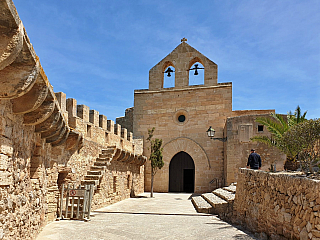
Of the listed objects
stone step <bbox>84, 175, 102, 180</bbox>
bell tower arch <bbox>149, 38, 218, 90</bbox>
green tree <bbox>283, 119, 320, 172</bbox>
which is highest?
bell tower arch <bbox>149, 38, 218, 90</bbox>

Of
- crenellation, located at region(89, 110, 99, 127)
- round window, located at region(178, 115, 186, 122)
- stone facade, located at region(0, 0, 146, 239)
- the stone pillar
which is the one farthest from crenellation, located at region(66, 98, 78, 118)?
round window, located at region(178, 115, 186, 122)

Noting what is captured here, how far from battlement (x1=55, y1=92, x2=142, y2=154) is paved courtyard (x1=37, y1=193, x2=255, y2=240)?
2641 millimetres

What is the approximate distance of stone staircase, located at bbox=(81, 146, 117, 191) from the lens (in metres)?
9.58

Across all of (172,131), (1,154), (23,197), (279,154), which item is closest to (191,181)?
(172,131)

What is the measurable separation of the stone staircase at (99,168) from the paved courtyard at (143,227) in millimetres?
957

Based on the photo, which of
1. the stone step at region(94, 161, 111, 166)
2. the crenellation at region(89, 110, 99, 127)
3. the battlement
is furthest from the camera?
the crenellation at region(89, 110, 99, 127)

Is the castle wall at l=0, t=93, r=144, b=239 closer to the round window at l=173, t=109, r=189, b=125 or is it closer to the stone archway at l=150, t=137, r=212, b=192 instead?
the stone archway at l=150, t=137, r=212, b=192

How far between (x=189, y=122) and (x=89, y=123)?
302 inches

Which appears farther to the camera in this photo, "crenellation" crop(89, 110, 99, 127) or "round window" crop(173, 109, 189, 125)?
"round window" crop(173, 109, 189, 125)

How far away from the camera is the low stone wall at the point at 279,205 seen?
4652 millimetres

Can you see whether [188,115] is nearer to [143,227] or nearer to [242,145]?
[242,145]

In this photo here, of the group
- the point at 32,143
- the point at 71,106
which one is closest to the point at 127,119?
the point at 71,106

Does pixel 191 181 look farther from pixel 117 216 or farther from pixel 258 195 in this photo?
pixel 258 195

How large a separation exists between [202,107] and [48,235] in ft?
40.3
